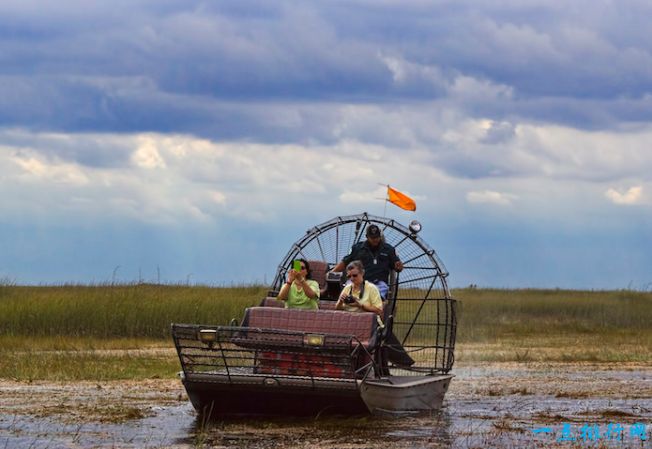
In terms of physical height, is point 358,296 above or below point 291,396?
above

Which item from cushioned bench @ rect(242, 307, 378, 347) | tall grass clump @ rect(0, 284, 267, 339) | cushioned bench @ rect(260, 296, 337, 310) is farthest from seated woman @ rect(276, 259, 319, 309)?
tall grass clump @ rect(0, 284, 267, 339)

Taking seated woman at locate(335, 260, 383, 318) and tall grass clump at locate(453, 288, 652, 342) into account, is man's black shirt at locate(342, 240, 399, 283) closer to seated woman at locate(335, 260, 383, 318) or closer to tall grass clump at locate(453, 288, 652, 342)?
seated woman at locate(335, 260, 383, 318)

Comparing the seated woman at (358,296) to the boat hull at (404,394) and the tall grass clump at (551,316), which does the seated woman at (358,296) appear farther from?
the tall grass clump at (551,316)

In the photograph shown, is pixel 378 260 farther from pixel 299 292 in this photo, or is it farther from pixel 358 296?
pixel 299 292

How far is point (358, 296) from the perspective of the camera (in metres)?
15.3

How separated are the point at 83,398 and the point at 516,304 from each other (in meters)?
26.1

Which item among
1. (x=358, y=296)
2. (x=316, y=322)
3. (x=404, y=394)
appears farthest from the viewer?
(x=358, y=296)

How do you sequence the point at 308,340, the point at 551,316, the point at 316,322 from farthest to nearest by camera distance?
the point at 551,316 → the point at 316,322 → the point at 308,340

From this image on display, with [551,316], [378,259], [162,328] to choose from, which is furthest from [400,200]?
[551,316]

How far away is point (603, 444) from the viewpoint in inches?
506

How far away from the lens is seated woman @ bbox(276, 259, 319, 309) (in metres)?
15.2

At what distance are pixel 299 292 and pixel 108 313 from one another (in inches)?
587

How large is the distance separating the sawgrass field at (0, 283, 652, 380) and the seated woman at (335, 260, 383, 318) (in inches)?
237

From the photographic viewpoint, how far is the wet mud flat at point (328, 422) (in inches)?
516
